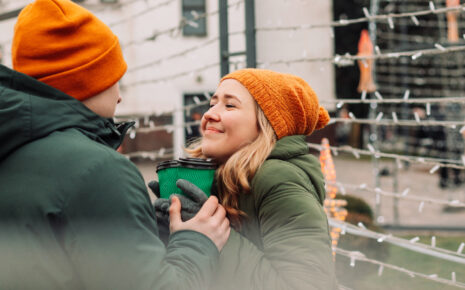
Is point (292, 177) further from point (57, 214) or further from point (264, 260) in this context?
point (57, 214)

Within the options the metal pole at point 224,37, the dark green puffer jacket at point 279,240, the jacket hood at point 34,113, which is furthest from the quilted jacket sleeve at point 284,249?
the metal pole at point 224,37

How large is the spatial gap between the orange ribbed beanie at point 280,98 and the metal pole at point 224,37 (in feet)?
2.71

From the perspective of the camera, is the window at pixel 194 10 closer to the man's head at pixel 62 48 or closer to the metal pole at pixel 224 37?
the metal pole at pixel 224 37

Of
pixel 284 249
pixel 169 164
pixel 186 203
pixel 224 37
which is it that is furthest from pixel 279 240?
pixel 224 37

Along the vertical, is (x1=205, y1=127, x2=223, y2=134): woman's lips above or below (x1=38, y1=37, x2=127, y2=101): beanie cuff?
below

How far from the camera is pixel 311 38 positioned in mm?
2523

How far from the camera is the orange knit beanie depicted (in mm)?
1088

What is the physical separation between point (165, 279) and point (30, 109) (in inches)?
18.0

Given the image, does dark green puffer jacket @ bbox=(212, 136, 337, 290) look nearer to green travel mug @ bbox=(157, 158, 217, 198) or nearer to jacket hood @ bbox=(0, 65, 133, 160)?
green travel mug @ bbox=(157, 158, 217, 198)

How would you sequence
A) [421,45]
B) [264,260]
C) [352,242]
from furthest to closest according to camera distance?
[421,45] → [352,242] → [264,260]

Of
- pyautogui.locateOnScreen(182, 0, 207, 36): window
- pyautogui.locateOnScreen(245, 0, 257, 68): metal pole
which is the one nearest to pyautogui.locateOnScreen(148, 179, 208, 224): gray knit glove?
pyautogui.locateOnScreen(245, 0, 257, 68): metal pole

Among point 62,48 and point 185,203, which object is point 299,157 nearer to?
point 185,203

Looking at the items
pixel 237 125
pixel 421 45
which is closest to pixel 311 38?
pixel 237 125

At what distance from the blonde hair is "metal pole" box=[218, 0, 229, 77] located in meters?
0.91
